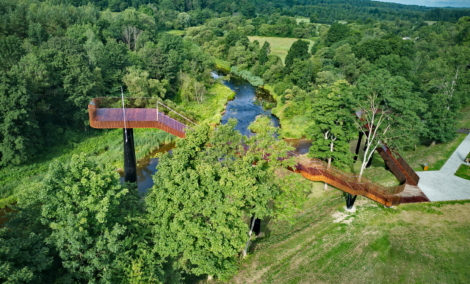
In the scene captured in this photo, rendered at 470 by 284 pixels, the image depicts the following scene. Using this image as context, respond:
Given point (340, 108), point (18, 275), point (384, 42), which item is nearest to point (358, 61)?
point (384, 42)

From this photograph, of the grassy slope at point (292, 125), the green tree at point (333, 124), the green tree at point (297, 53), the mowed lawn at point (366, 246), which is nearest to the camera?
the mowed lawn at point (366, 246)

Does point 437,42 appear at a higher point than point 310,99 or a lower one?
higher

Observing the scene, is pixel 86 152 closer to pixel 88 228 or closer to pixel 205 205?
pixel 88 228

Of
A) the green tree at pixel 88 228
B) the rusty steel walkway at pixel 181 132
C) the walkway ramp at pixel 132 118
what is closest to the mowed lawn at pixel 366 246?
the rusty steel walkway at pixel 181 132

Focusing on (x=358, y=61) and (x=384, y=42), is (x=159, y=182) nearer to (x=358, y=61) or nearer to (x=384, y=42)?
(x=358, y=61)

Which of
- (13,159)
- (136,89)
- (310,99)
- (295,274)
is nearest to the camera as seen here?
(295,274)

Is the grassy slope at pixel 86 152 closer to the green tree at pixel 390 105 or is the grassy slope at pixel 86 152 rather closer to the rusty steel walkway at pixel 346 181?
the rusty steel walkway at pixel 346 181
